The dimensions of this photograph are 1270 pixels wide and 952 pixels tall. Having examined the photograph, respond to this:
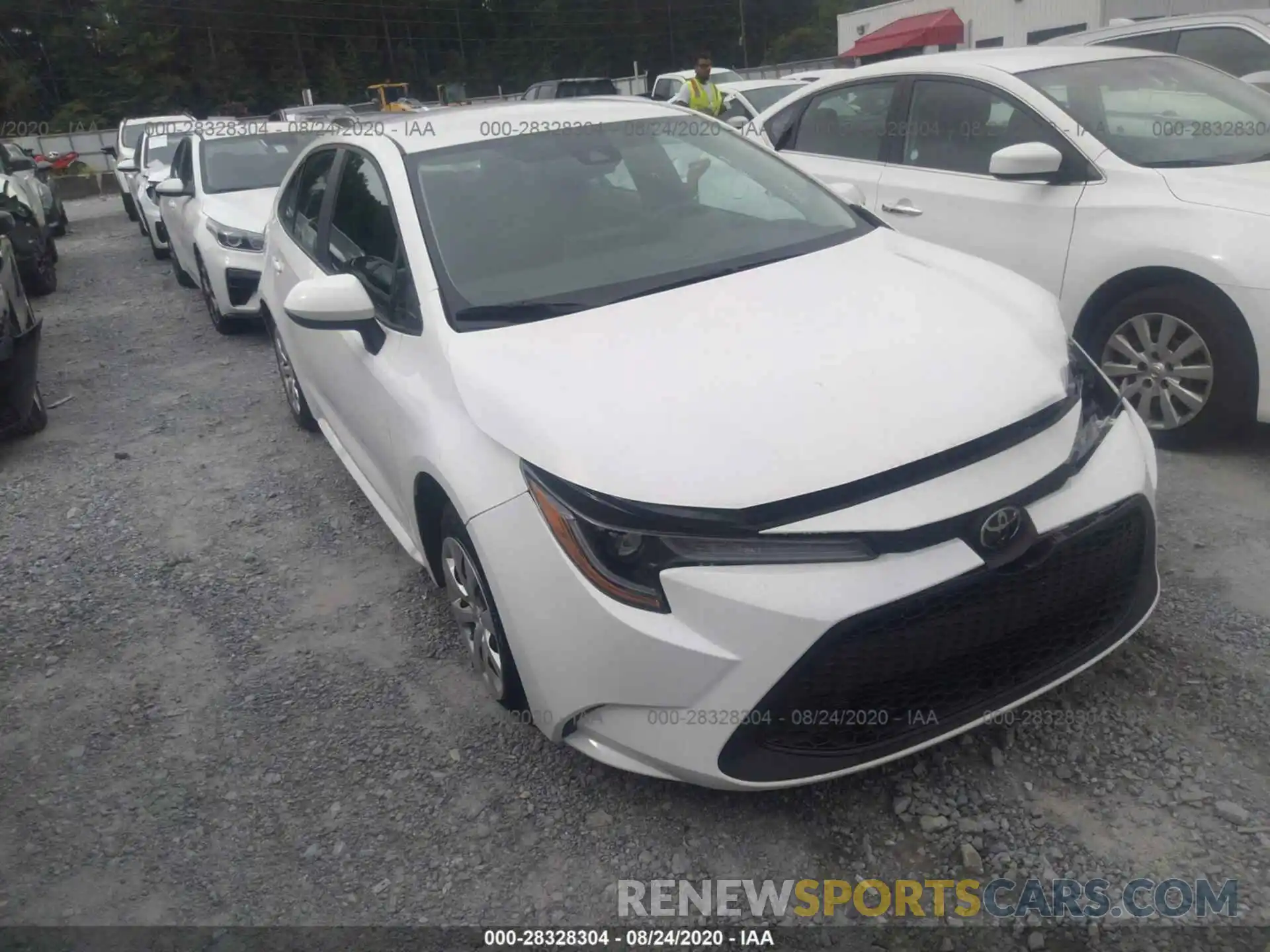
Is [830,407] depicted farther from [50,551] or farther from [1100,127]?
[50,551]

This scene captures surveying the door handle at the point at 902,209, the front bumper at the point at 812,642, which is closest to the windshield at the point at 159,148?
the door handle at the point at 902,209

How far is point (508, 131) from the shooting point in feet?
12.0

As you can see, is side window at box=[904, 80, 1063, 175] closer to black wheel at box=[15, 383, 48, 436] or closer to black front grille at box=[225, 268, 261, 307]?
black front grille at box=[225, 268, 261, 307]

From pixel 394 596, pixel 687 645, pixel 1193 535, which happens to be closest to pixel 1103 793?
pixel 687 645

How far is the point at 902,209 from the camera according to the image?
4.89 metres

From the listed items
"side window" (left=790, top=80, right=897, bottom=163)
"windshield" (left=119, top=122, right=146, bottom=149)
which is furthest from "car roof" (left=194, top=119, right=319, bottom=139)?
"windshield" (left=119, top=122, right=146, bottom=149)

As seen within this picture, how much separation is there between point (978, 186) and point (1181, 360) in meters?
1.27

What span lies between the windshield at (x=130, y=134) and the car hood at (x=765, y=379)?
52.3 feet

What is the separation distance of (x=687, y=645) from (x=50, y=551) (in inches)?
137

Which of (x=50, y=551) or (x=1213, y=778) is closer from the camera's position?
(x=1213, y=778)

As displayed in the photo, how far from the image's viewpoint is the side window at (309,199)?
4215mm

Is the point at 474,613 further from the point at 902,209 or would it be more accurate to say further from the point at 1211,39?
the point at 1211,39

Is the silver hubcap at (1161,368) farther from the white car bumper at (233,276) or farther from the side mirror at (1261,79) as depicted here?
the white car bumper at (233,276)

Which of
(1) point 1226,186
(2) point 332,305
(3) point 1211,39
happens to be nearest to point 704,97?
(3) point 1211,39
